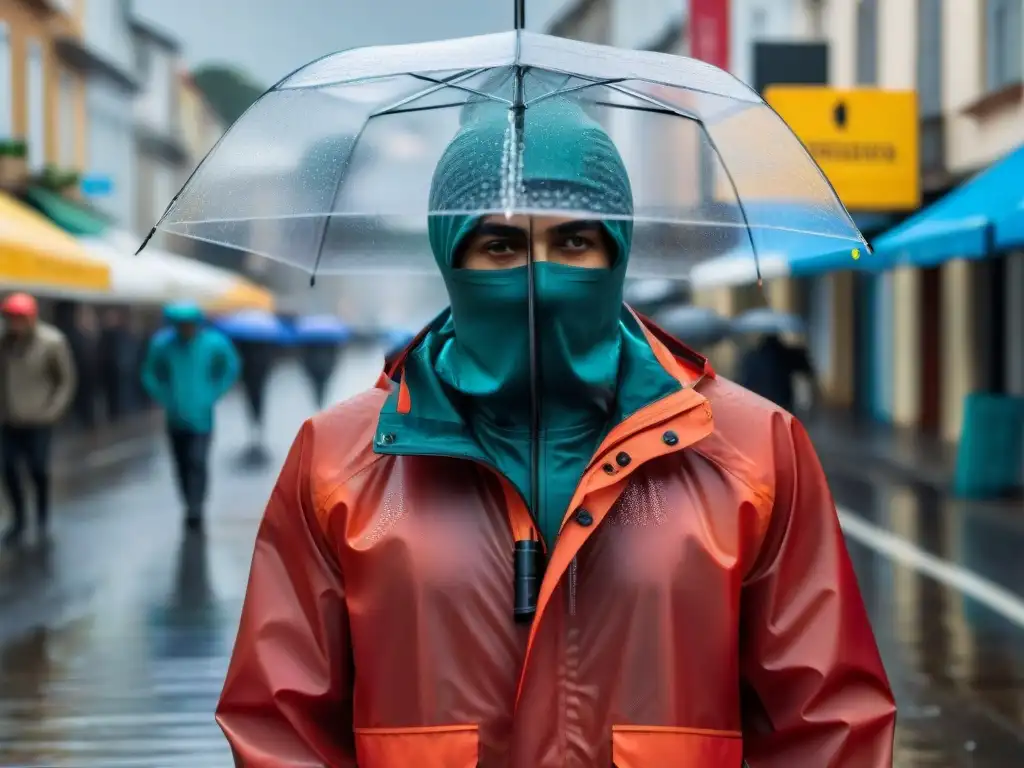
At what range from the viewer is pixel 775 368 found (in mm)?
12719

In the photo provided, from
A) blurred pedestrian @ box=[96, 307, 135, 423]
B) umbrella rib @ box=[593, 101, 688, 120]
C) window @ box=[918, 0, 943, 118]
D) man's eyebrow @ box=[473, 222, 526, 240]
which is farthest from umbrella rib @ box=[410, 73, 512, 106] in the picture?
blurred pedestrian @ box=[96, 307, 135, 423]

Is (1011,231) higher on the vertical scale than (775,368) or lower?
higher

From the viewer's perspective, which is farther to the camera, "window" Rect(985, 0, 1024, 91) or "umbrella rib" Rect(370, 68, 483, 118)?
"window" Rect(985, 0, 1024, 91)

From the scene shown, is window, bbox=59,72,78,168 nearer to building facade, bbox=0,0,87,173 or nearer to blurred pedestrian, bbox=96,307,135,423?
building facade, bbox=0,0,87,173

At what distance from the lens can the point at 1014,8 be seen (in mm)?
16141

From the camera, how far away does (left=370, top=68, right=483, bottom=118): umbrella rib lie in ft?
8.42

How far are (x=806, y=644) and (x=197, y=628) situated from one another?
579 cm

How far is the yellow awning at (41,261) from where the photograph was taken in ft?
39.0

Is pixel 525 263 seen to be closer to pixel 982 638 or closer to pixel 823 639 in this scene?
pixel 823 639

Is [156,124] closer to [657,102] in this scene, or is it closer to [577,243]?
[657,102]

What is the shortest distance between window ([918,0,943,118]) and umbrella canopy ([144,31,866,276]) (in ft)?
54.7

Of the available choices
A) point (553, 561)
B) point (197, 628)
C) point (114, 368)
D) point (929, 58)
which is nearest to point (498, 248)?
point (553, 561)

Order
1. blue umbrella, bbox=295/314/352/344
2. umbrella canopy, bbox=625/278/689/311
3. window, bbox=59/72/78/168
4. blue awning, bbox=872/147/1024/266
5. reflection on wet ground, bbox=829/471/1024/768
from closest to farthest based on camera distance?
reflection on wet ground, bbox=829/471/1024/768, blue awning, bbox=872/147/1024/266, blue umbrella, bbox=295/314/352/344, window, bbox=59/72/78/168, umbrella canopy, bbox=625/278/689/311

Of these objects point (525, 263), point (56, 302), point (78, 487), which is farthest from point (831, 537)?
point (56, 302)
